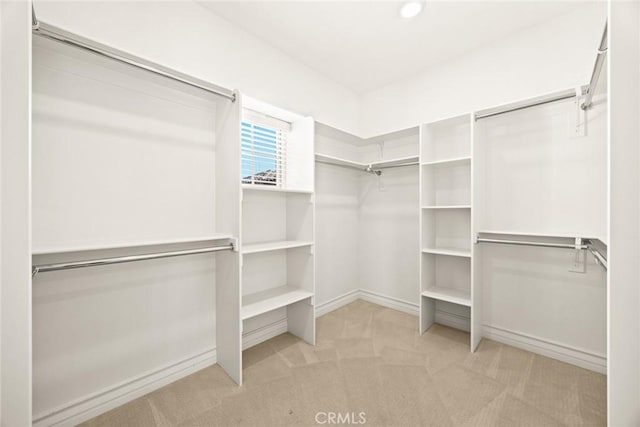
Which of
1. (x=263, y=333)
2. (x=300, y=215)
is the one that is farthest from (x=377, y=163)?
(x=263, y=333)

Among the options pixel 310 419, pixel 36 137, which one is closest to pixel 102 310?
pixel 36 137

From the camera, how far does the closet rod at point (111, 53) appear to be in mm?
1191

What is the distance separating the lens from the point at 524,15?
7.00 ft

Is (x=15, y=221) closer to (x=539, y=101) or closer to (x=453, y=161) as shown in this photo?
(x=453, y=161)

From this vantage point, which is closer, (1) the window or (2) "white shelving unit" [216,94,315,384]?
(2) "white shelving unit" [216,94,315,384]

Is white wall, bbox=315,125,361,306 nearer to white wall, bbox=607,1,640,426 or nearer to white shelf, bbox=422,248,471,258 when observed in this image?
white shelf, bbox=422,248,471,258

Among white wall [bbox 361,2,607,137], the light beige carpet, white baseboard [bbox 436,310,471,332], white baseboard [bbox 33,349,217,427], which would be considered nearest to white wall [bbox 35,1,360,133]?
white wall [bbox 361,2,607,137]

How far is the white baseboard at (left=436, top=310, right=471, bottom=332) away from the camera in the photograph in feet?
8.54

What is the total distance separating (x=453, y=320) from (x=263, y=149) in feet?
8.51

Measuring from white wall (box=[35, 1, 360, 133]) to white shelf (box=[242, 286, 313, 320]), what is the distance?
182 cm

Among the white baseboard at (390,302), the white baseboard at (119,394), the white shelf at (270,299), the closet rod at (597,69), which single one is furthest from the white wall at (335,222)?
the closet rod at (597,69)

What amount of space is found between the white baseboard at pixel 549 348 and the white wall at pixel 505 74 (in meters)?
2.11

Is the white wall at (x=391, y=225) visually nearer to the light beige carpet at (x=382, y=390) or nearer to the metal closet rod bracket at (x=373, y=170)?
the metal closet rod bracket at (x=373, y=170)

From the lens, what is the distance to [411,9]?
2.04 meters
